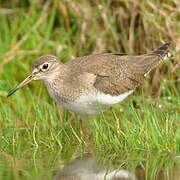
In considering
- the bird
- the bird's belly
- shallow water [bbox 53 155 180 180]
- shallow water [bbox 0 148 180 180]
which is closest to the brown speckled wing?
the bird

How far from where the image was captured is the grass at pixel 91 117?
593cm

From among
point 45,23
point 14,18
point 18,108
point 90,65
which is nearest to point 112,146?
point 90,65

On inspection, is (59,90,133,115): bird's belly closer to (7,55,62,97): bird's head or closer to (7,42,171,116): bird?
(7,42,171,116): bird

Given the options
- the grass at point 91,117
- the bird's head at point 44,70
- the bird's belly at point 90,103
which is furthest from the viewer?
the bird's head at point 44,70

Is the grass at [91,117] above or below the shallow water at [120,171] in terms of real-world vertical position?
above

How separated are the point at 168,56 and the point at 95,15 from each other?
202 cm

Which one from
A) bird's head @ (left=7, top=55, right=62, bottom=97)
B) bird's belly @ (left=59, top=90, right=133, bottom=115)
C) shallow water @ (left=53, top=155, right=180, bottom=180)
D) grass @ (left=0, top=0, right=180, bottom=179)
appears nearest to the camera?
shallow water @ (left=53, top=155, right=180, bottom=180)

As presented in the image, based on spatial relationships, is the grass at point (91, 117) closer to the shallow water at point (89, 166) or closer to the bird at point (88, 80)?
the shallow water at point (89, 166)

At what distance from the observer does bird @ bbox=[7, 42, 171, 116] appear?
6734 mm

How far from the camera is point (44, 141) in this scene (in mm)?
6777

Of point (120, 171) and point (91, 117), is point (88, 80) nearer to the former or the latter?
point (91, 117)

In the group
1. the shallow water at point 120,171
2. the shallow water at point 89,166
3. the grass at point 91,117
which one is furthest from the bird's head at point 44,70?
the shallow water at point 120,171

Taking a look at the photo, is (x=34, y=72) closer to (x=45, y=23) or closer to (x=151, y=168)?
(x=151, y=168)

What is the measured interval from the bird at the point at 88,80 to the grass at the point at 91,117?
0.91ft
